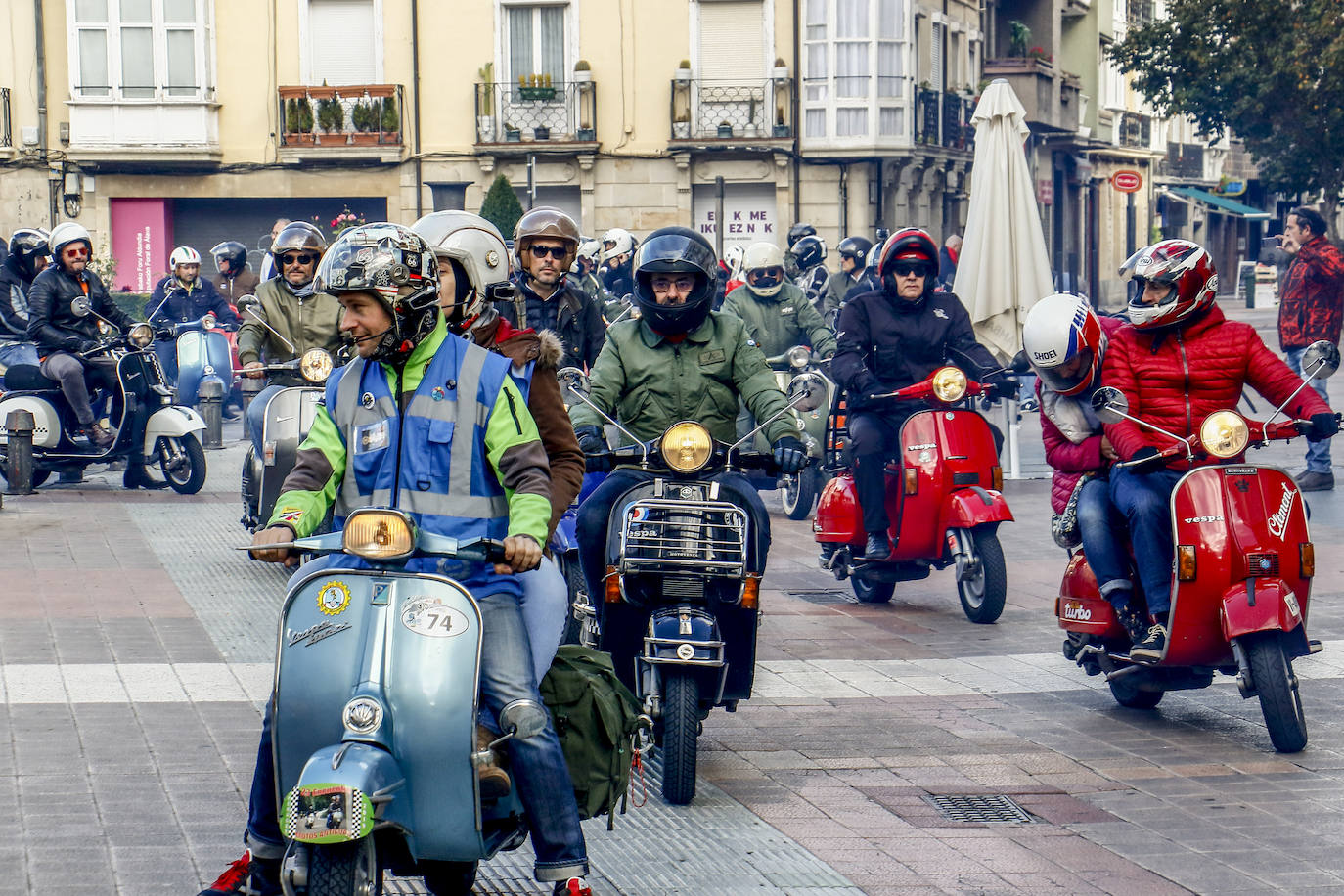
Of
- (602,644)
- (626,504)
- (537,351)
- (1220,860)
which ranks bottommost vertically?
(1220,860)

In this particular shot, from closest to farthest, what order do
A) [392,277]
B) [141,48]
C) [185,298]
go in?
[392,277] < [185,298] < [141,48]

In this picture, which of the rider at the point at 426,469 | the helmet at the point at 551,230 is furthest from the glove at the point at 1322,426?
the rider at the point at 426,469

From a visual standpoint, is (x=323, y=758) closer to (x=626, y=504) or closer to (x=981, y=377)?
(x=626, y=504)

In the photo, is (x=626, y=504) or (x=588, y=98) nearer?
(x=626, y=504)

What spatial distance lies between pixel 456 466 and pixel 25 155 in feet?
113

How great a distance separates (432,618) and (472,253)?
2.29m

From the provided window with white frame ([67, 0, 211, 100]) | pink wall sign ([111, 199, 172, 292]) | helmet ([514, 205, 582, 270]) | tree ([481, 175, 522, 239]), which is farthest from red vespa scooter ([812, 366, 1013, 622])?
pink wall sign ([111, 199, 172, 292])

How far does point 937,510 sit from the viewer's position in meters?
9.45

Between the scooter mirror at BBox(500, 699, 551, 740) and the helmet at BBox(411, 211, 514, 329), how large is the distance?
138 cm

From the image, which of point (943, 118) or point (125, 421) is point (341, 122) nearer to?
point (943, 118)

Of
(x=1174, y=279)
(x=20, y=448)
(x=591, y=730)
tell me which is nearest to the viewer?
(x=591, y=730)

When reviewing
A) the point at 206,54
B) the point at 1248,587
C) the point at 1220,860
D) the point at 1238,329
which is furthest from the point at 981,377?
the point at 206,54

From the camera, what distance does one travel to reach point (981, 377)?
31.9ft

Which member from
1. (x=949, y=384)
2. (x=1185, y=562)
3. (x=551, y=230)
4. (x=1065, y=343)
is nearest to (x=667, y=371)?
(x=1065, y=343)
